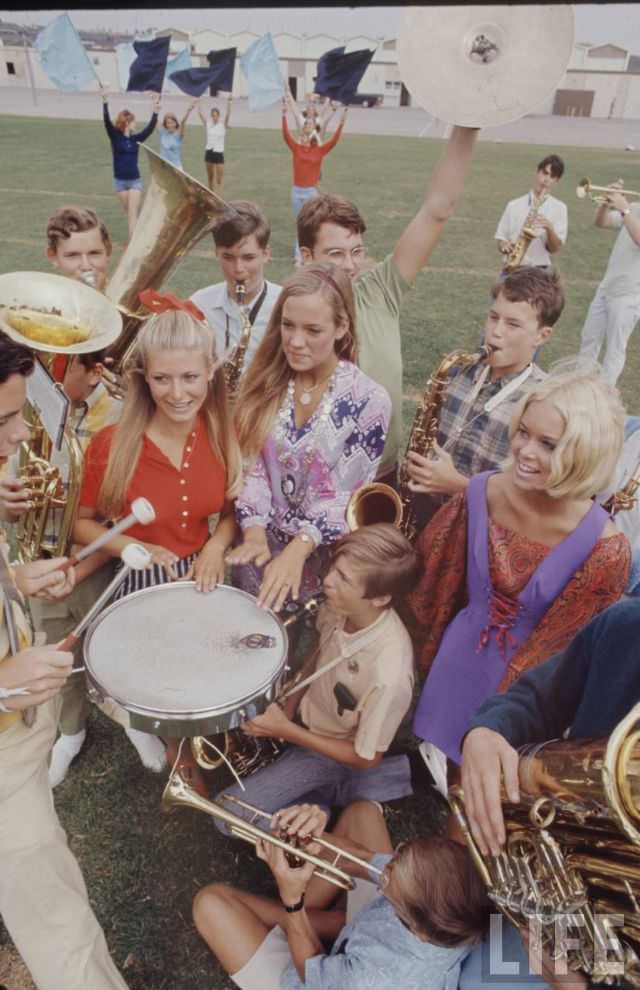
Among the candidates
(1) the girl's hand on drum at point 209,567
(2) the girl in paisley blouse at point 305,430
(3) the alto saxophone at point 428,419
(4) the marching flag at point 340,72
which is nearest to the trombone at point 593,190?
(4) the marching flag at point 340,72

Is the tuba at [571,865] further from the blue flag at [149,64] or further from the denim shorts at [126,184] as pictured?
the denim shorts at [126,184]

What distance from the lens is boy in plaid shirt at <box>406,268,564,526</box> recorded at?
11.1ft

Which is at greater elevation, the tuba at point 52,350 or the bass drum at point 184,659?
the tuba at point 52,350

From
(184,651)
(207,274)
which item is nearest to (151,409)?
(184,651)

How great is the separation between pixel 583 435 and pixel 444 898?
5.23ft

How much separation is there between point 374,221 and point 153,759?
1439cm

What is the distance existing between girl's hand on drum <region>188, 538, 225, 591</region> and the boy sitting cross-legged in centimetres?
46

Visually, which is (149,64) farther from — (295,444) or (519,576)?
(519,576)

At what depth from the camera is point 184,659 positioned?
2.34 meters

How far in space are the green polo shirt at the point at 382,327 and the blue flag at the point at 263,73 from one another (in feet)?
30.0

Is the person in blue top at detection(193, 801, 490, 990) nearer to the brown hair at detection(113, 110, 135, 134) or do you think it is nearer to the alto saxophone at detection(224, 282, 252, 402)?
the alto saxophone at detection(224, 282, 252, 402)

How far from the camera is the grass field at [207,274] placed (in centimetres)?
284

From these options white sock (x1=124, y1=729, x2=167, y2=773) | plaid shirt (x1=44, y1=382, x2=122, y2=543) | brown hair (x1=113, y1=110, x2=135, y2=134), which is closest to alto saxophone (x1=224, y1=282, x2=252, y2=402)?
plaid shirt (x1=44, y1=382, x2=122, y2=543)

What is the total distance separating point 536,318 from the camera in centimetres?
345
